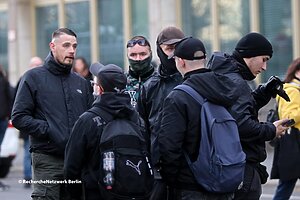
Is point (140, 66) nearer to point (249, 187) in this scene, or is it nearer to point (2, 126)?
point (249, 187)

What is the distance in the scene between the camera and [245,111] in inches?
245

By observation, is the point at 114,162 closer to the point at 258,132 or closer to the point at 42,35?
the point at 258,132

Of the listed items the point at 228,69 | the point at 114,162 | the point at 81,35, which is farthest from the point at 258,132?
the point at 81,35

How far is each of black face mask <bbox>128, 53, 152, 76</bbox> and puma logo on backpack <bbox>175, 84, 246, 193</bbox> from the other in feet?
5.35

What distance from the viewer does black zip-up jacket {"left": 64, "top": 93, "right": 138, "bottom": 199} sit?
6121 mm

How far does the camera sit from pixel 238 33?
1842 centimetres

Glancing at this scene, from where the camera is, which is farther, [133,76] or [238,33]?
[238,33]

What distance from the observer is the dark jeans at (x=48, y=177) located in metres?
7.03

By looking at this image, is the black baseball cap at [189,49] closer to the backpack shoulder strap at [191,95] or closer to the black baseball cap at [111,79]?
the backpack shoulder strap at [191,95]

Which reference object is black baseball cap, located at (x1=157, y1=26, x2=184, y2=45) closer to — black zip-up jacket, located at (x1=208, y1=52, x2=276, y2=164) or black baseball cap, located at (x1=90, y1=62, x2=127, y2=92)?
black zip-up jacket, located at (x1=208, y1=52, x2=276, y2=164)

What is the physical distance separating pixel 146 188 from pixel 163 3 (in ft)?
45.2

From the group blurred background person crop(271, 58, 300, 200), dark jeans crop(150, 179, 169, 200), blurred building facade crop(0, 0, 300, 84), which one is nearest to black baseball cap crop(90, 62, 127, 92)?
dark jeans crop(150, 179, 169, 200)

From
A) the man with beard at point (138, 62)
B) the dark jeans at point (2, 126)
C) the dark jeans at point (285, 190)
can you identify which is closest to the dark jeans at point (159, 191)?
the man with beard at point (138, 62)

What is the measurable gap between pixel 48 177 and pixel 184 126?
1803 mm
